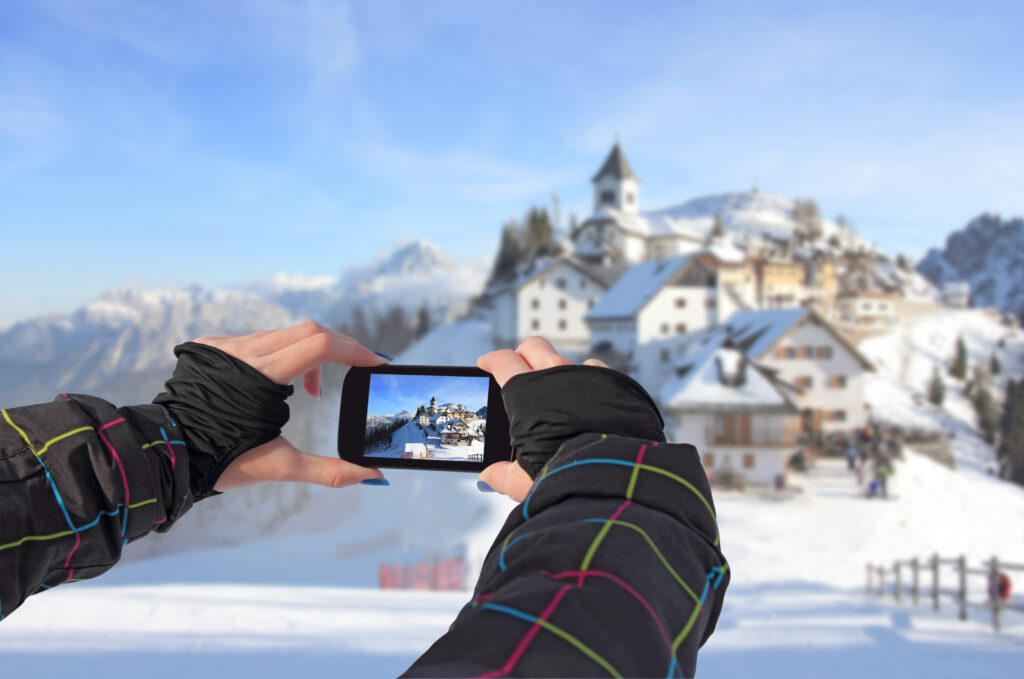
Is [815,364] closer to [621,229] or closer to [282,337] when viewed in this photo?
[621,229]

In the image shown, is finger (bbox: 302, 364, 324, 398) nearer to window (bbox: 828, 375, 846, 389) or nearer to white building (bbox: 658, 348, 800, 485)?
white building (bbox: 658, 348, 800, 485)

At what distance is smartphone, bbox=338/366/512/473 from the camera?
2027 mm

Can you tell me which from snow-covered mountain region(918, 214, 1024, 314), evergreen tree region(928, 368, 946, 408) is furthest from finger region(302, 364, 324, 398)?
snow-covered mountain region(918, 214, 1024, 314)

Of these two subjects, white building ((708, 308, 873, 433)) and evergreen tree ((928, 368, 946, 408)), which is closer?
white building ((708, 308, 873, 433))

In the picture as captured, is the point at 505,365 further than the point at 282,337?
No

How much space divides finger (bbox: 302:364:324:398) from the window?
33.2 meters

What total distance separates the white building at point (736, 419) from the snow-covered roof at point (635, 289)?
1155 centimetres

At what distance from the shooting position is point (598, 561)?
1.03 m

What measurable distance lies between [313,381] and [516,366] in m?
0.77

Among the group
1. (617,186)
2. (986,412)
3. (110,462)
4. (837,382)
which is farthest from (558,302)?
(110,462)

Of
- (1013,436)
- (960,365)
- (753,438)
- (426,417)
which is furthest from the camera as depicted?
(960,365)

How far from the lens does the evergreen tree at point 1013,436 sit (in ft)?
128

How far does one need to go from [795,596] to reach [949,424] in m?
47.5

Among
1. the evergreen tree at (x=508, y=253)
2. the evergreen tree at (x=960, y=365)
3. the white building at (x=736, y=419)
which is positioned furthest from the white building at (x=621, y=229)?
the white building at (x=736, y=419)
